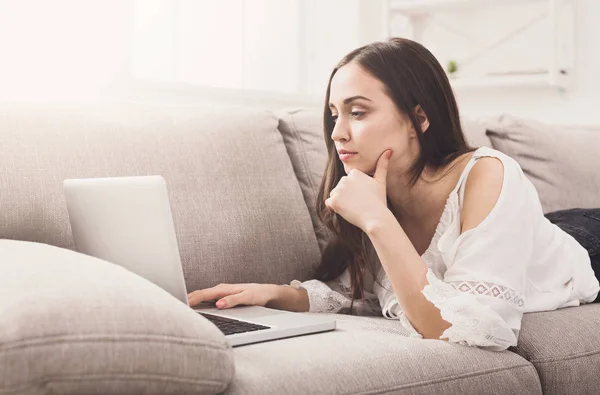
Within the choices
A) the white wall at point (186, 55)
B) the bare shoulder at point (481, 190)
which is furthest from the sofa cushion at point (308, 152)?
the white wall at point (186, 55)

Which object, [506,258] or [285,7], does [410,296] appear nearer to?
[506,258]

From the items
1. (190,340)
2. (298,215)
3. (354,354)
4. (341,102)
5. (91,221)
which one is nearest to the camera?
(190,340)

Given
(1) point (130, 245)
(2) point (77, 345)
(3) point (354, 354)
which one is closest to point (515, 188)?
(3) point (354, 354)

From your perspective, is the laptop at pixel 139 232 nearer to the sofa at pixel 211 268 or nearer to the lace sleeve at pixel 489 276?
the sofa at pixel 211 268

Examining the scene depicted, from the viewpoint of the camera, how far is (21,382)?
2.91 feet

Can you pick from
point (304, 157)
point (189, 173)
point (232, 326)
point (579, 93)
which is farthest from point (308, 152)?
point (579, 93)

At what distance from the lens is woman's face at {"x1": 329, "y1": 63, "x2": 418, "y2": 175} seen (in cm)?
163

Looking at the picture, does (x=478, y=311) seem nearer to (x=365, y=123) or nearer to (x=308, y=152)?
(x=365, y=123)

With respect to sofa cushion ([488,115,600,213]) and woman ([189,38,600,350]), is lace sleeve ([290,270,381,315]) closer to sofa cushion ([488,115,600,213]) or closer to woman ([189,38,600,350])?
woman ([189,38,600,350])

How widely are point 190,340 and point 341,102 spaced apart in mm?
779

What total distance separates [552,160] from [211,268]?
1212 millimetres

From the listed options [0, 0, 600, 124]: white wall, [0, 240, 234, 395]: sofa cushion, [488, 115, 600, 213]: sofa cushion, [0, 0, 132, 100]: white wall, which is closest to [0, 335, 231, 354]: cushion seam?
[0, 240, 234, 395]: sofa cushion

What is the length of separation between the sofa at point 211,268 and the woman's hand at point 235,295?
85 mm

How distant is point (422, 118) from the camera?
1688mm
